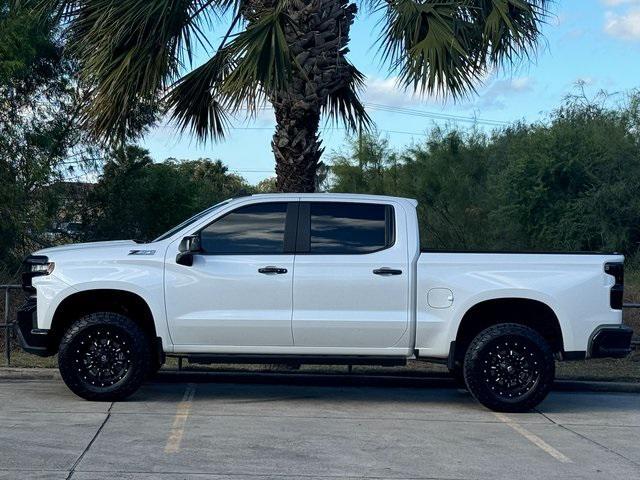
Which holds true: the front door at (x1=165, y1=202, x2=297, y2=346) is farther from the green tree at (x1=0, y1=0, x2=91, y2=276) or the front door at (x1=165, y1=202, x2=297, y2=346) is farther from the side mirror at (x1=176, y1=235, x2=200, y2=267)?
the green tree at (x1=0, y1=0, x2=91, y2=276)

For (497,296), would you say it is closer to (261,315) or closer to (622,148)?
(261,315)

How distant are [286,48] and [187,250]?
328 cm

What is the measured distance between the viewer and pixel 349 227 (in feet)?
33.1

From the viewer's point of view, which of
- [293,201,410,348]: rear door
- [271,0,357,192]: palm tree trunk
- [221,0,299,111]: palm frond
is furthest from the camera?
[271,0,357,192]: palm tree trunk

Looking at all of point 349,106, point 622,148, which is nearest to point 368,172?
point 622,148

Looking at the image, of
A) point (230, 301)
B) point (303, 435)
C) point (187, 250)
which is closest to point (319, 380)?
point (230, 301)

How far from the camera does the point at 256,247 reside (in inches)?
392

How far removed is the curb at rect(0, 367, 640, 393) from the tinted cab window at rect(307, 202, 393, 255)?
91.7 inches

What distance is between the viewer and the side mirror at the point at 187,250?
383 inches

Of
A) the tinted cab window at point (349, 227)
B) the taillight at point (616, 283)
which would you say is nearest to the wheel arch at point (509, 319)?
the taillight at point (616, 283)

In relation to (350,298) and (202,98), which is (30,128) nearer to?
(202,98)

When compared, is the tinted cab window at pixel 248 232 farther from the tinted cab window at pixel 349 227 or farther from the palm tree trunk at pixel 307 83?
the palm tree trunk at pixel 307 83

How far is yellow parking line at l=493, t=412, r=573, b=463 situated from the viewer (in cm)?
803

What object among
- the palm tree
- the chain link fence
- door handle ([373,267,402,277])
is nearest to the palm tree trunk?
the palm tree
